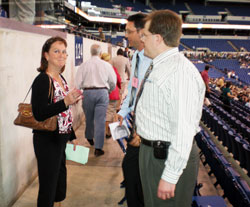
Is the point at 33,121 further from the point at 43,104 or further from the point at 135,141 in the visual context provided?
the point at 135,141

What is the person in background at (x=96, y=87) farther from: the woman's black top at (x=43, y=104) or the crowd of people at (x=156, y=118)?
the woman's black top at (x=43, y=104)

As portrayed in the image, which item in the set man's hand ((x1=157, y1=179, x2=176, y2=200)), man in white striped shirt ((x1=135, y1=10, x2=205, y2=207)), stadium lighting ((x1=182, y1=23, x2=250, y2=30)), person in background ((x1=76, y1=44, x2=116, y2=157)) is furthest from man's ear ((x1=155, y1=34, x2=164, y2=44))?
stadium lighting ((x1=182, y1=23, x2=250, y2=30))

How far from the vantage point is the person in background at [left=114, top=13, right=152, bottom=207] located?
1892mm

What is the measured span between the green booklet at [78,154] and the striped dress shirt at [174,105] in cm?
105

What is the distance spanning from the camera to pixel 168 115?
1208mm

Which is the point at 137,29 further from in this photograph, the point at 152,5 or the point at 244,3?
the point at 244,3

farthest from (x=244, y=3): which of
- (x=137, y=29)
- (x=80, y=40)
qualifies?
(x=137, y=29)

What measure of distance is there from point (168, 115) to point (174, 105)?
2.8 inches

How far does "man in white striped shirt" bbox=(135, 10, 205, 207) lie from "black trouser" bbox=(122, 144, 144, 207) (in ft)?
1.65

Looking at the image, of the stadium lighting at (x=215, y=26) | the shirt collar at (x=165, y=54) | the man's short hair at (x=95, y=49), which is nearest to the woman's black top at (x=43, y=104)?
the shirt collar at (x=165, y=54)

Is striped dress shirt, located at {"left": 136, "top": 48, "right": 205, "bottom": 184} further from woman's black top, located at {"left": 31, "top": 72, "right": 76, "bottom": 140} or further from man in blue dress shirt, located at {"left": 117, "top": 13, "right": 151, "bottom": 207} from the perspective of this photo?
woman's black top, located at {"left": 31, "top": 72, "right": 76, "bottom": 140}

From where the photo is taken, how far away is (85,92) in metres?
3.73

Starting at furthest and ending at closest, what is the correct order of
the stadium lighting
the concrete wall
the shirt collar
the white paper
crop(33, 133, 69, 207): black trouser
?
the stadium lighting, the concrete wall, the white paper, crop(33, 133, 69, 207): black trouser, the shirt collar

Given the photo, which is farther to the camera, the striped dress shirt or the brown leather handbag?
the brown leather handbag
